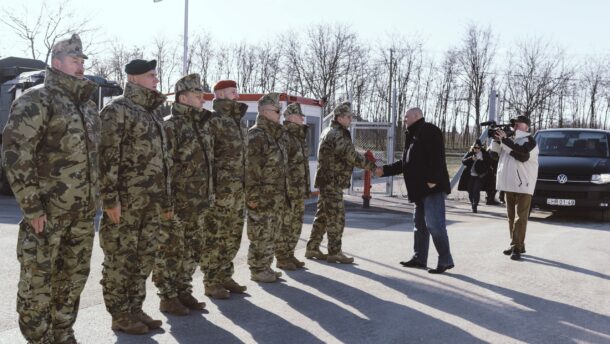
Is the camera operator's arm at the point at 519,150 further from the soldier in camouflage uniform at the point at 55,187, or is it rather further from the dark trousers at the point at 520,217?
the soldier in camouflage uniform at the point at 55,187

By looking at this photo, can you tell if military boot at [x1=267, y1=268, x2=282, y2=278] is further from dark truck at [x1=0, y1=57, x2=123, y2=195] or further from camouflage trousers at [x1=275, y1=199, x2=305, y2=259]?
dark truck at [x1=0, y1=57, x2=123, y2=195]

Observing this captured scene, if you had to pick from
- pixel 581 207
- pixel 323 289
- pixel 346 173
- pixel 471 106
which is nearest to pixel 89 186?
pixel 323 289

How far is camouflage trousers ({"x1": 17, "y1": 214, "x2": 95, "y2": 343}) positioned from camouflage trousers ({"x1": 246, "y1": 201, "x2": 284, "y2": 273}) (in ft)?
8.75

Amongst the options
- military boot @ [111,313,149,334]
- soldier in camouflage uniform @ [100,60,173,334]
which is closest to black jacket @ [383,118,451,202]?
soldier in camouflage uniform @ [100,60,173,334]

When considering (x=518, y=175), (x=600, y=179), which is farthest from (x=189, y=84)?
(x=600, y=179)

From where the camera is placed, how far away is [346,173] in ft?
26.6

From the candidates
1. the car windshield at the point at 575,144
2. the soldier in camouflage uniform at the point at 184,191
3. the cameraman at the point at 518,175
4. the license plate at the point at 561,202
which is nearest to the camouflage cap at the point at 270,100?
the soldier in camouflage uniform at the point at 184,191

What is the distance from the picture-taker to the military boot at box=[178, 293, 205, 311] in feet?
18.8

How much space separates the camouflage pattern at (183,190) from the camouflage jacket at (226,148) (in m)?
0.38

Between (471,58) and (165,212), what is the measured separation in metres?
50.1

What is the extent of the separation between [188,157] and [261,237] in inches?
65.6

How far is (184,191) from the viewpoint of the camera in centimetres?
561

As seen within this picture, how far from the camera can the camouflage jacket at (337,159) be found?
26.2 feet

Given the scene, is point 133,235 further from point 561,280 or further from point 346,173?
point 561,280
